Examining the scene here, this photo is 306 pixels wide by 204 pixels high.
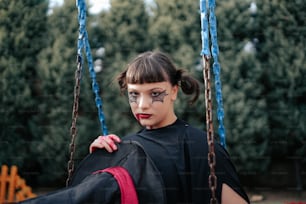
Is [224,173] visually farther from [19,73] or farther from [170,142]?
[19,73]

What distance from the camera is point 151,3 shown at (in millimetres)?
3521

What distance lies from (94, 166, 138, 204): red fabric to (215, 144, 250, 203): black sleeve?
0.90 feet

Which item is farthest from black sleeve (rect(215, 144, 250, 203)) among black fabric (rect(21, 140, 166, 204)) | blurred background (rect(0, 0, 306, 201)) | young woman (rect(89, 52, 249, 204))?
blurred background (rect(0, 0, 306, 201))

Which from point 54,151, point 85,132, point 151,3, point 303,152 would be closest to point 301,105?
point 303,152

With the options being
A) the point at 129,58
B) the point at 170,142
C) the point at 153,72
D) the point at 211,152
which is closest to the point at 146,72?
the point at 153,72

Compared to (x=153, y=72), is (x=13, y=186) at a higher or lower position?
lower

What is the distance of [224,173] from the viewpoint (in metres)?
1.52

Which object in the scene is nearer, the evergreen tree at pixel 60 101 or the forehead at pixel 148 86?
the forehead at pixel 148 86

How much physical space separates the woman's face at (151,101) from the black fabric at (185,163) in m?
0.05

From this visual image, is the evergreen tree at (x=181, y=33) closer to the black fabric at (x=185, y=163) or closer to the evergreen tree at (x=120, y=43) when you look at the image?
the evergreen tree at (x=120, y=43)

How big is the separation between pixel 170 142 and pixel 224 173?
20 centimetres

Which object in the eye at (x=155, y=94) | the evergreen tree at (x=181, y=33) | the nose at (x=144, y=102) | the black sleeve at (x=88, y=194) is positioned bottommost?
the black sleeve at (x=88, y=194)

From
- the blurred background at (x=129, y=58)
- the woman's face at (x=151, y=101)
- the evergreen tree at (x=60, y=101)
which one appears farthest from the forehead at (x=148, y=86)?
the evergreen tree at (x=60, y=101)

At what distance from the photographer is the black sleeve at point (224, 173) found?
1.50 meters
